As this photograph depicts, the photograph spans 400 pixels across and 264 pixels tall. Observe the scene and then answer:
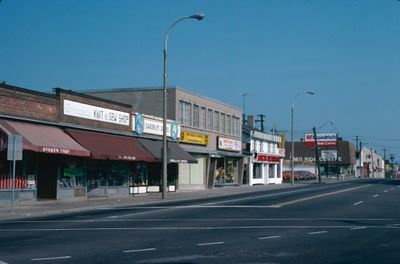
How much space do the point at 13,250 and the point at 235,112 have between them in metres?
47.0

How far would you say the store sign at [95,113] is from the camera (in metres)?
32.2

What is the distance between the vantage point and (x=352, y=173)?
14688cm

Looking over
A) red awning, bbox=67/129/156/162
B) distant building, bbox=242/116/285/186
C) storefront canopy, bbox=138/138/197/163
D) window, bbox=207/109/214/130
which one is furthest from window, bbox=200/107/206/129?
distant building, bbox=242/116/285/186

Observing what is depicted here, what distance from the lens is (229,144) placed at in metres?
57.1

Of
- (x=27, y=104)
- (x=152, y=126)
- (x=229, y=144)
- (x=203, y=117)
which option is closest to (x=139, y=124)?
(x=152, y=126)

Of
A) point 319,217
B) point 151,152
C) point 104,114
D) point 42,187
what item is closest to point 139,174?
point 151,152

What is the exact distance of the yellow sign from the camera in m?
46.8

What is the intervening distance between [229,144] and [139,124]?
19.0 meters

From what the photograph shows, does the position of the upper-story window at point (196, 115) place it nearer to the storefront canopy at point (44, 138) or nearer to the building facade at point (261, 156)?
the building facade at point (261, 156)

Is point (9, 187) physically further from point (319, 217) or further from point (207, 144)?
point (207, 144)

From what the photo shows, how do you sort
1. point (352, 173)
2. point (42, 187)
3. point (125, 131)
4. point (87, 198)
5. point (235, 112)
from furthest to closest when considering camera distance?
point (352, 173)
point (235, 112)
point (125, 131)
point (87, 198)
point (42, 187)

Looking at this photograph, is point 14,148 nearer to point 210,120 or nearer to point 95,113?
point 95,113

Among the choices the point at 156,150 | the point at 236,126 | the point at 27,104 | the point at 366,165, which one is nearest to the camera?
the point at 27,104

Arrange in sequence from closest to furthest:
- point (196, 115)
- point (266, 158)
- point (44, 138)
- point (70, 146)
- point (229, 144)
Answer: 1. point (44, 138)
2. point (70, 146)
3. point (196, 115)
4. point (229, 144)
5. point (266, 158)
